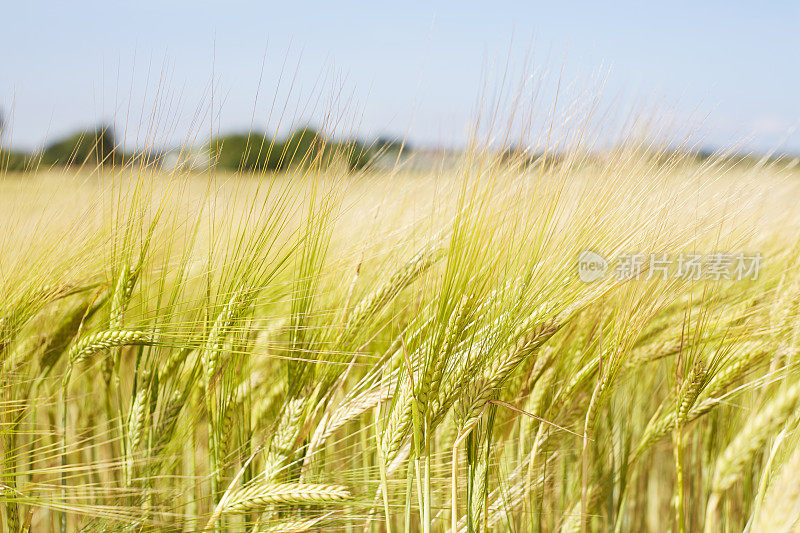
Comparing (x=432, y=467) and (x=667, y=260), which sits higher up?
(x=667, y=260)

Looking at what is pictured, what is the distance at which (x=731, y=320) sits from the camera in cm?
91

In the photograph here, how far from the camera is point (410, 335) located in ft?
2.58

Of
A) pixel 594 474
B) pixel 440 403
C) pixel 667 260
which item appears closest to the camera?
pixel 440 403

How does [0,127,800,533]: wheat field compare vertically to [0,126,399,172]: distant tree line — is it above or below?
below

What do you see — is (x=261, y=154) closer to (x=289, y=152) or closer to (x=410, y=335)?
(x=289, y=152)

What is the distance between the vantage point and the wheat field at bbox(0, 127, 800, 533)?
0.73 metres

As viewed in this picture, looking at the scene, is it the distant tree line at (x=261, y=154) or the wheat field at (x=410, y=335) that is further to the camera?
the distant tree line at (x=261, y=154)

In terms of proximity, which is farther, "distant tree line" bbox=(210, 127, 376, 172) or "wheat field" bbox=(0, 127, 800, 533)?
"distant tree line" bbox=(210, 127, 376, 172)

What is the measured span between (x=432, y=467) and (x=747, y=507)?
0.75 metres

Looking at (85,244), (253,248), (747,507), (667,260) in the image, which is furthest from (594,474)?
(85,244)

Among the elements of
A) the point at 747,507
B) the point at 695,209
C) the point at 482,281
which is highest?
the point at 695,209

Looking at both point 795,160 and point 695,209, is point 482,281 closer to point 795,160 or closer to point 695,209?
point 695,209

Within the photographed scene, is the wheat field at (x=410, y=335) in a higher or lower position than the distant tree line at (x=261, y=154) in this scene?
lower

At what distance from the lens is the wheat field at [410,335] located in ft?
2.39
